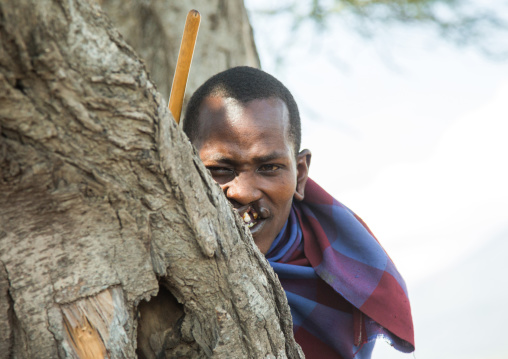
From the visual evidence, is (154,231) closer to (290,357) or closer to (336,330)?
(290,357)

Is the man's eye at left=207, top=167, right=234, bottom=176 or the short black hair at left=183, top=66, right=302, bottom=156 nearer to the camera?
the man's eye at left=207, top=167, right=234, bottom=176

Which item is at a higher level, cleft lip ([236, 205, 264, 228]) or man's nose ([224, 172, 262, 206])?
man's nose ([224, 172, 262, 206])

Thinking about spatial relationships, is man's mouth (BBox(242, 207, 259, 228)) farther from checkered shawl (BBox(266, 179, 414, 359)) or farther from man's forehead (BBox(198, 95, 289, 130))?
man's forehead (BBox(198, 95, 289, 130))

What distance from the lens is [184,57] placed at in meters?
1.71

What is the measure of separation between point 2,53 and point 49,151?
19 cm

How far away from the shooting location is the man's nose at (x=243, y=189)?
192 cm

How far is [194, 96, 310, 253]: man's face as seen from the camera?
195 centimetres

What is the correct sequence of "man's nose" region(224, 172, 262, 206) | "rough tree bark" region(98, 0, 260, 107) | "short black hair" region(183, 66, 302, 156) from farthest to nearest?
"rough tree bark" region(98, 0, 260, 107), "short black hair" region(183, 66, 302, 156), "man's nose" region(224, 172, 262, 206)

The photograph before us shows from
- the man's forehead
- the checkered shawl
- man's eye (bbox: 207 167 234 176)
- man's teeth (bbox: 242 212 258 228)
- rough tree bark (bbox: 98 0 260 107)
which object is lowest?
the checkered shawl

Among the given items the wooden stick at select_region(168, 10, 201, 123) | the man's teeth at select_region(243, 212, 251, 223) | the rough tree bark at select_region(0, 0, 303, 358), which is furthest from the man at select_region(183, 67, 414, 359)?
the rough tree bark at select_region(0, 0, 303, 358)

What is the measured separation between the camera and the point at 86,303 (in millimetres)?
1129

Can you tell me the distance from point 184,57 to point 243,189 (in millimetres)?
484

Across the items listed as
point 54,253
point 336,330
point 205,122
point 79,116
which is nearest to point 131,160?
point 79,116

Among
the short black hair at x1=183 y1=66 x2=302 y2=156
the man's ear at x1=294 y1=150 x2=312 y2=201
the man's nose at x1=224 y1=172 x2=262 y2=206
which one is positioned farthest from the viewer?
the man's ear at x1=294 y1=150 x2=312 y2=201
